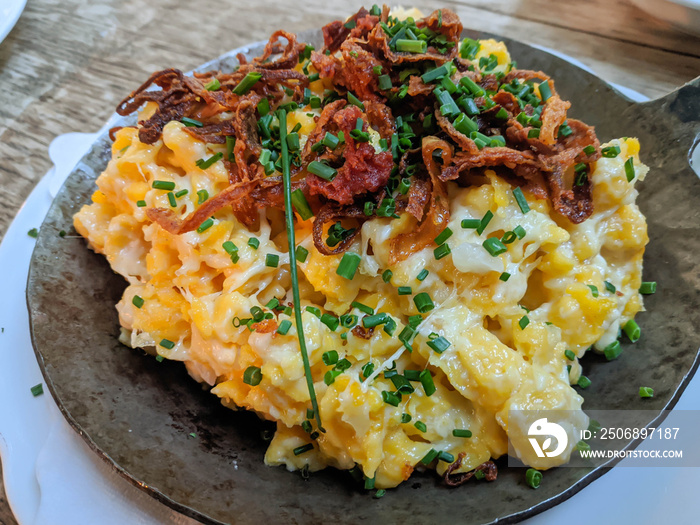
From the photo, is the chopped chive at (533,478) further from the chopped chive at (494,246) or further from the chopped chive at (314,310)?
the chopped chive at (314,310)

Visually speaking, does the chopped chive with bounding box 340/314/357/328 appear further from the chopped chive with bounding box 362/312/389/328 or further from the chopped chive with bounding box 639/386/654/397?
the chopped chive with bounding box 639/386/654/397

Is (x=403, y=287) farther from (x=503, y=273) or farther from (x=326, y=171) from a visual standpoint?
(x=326, y=171)

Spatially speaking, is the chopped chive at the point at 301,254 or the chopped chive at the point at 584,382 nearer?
the chopped chive at the point at 301,254

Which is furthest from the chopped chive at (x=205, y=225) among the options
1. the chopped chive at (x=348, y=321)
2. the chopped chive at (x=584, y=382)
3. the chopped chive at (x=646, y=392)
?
the chopped chive at (x=646, y=392)

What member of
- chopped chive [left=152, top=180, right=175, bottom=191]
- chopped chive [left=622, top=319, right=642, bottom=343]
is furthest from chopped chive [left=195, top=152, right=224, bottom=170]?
chopped chive [left=622, top=319, right=642, bottom=343]

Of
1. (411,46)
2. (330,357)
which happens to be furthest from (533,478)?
(411,46)

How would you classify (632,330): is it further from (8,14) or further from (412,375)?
(8,14)
